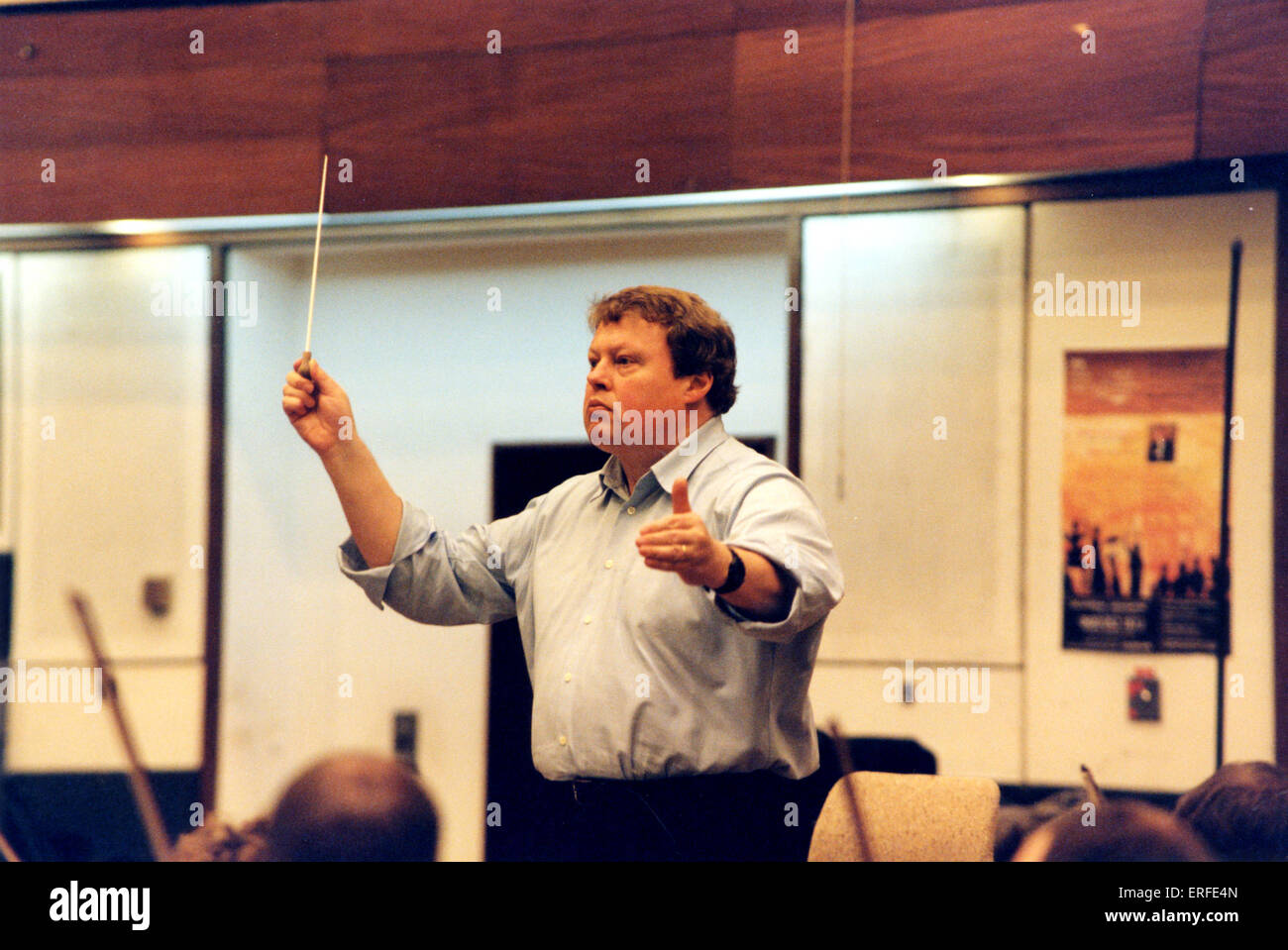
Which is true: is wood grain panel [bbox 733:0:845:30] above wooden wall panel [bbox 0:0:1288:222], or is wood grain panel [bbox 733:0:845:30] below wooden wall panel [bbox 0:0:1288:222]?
above

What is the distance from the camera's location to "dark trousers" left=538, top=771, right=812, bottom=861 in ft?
5.89

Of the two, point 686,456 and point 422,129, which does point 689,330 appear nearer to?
point 686,456

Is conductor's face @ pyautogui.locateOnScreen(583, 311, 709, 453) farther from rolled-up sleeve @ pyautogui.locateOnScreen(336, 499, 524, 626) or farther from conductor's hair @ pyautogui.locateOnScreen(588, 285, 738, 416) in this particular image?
rolled-up sleeve @ pyautogui.locateOnScreen(336, 499, 524, 626)

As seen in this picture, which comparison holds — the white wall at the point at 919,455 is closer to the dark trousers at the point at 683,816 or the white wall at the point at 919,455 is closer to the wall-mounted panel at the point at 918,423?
the wall-mounted panel at the point at 918,423

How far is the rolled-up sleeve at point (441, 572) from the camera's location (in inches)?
78.1

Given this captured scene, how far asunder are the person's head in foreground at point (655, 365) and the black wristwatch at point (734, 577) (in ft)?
1.31

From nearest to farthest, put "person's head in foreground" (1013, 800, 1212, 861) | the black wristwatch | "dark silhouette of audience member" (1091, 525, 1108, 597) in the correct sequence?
the black wristwatch < "person's head in foreground" (1013, 800, 1212, 861) < "dark silhouette of audience member" (1091, 525, 1108, 597)

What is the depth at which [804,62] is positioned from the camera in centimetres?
278
